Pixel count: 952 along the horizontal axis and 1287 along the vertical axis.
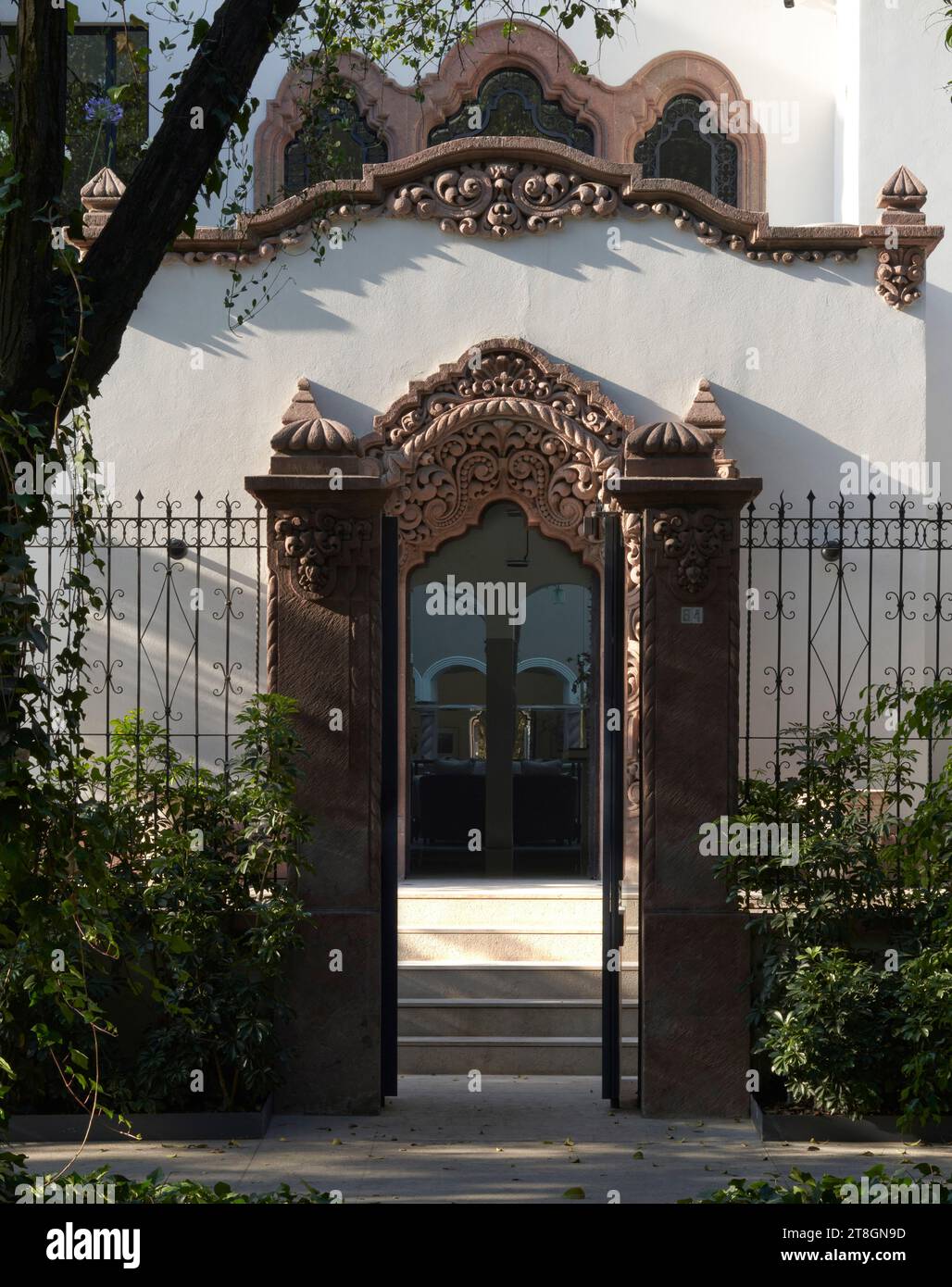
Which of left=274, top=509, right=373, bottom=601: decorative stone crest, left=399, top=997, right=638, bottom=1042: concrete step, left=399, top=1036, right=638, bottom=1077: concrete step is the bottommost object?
left=399, top=1036, right=638, bottom=1077: concrete step

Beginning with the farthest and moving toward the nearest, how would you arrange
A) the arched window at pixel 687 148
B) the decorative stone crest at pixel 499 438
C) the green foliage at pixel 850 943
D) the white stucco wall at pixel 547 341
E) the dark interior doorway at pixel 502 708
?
1. the arched window at pixel 687 148
2. the dark interior doorway at pixel 502 708
3. the white stucco wall at pixel 547 341
4. the decorative stone crest at pixel 499 438
5. the green foliage at pixel 850 943

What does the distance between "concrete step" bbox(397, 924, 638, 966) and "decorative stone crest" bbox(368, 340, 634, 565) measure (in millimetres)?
3114

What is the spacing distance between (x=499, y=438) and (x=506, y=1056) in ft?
14.9

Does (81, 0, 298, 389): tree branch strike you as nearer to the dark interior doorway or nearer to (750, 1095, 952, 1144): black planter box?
(750, 1095, 952, 1144): black planter box

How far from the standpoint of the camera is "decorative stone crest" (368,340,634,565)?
34.6 feet

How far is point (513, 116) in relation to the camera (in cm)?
1495

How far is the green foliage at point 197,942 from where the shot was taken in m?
6.65

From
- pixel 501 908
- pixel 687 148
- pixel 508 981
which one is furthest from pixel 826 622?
pixel 687 148

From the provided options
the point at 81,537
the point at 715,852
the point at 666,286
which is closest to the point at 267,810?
the point at 715,852

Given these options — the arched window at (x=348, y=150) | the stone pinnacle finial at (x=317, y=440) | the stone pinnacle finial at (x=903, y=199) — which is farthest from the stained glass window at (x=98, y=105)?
the stone pinnacle finial at (x=903, y=199)

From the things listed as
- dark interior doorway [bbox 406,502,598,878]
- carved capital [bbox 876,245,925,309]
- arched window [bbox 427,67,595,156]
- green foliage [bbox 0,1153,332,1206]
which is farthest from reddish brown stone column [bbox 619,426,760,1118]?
arched window [bbox 427,67,595,156]

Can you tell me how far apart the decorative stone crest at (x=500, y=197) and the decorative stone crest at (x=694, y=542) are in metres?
4.32

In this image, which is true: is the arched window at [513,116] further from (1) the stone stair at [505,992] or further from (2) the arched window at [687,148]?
(1) the stone stair at [505,992]
